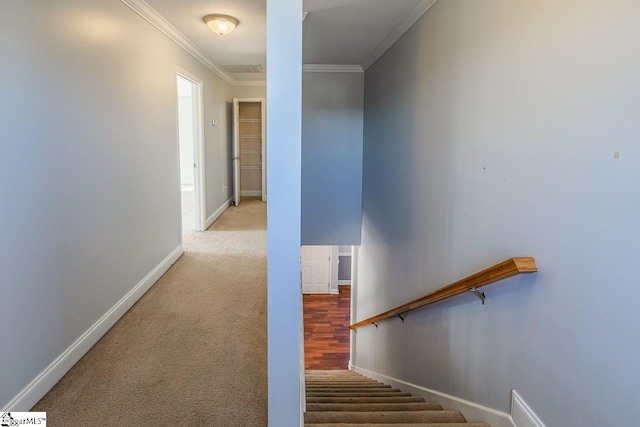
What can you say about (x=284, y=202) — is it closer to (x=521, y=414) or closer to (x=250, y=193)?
(x=521, y=414)

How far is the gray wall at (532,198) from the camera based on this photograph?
1.11m

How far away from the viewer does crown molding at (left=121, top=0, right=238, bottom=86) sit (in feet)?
9.87

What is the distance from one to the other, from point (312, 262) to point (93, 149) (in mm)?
6519

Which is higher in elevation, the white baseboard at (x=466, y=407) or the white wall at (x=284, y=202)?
the white wall at (x=284, y=202)

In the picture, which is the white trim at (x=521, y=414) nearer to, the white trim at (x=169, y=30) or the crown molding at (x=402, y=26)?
the crown molding at (x=402, y=26)

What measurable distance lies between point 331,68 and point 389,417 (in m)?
4.11

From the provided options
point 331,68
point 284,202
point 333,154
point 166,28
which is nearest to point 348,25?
point 166,28

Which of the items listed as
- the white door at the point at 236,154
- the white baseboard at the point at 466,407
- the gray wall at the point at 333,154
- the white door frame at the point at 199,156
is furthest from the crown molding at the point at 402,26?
the white door at the point at 236,154

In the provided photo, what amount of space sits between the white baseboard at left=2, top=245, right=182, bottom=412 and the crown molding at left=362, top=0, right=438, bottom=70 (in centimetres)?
286

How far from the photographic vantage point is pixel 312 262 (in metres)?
8.72

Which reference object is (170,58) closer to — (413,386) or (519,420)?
(413,386)

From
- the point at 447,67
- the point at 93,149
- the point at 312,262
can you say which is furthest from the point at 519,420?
the point at 312,262

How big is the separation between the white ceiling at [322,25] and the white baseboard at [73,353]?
220cm

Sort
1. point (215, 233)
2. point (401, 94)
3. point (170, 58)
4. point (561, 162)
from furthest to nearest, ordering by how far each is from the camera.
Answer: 1. point (215, 233)
2. point (170, 58)
3. point (401, 94)
4. point (561, 162)
